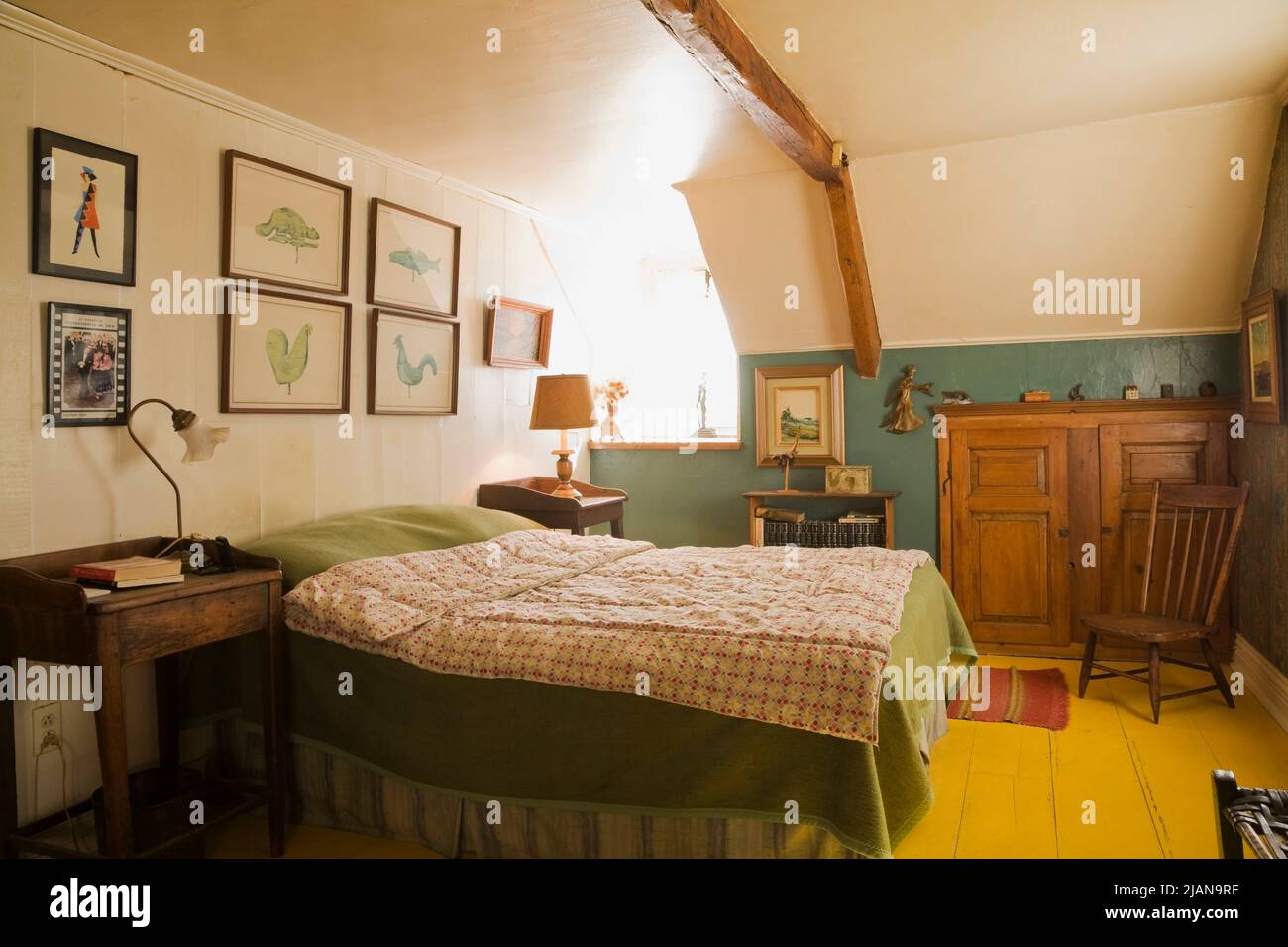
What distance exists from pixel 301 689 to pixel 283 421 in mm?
1195

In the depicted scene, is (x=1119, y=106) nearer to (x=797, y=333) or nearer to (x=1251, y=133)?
(x=1251, y=133)

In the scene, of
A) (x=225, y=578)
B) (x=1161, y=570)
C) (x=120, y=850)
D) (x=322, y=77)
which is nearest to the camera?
(x=120, y=850)

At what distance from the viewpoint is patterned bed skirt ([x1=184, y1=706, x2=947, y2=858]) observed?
7.22 feet

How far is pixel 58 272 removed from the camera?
8.63ft

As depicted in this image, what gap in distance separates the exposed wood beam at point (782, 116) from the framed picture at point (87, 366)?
1953 millimetres

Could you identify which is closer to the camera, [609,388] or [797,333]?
[797,333]

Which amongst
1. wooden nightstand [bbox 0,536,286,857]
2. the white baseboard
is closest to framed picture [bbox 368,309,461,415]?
wooden nightstand [bbox 0,536,286,857]

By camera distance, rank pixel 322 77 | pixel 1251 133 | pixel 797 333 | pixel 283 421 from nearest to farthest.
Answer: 1. pixel 322 77
2. pixel 283 421
3. pixel 1251 133
4. pixel 797 333

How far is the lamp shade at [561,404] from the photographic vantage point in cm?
468

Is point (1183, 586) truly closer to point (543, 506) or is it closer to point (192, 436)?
point (543, 506)

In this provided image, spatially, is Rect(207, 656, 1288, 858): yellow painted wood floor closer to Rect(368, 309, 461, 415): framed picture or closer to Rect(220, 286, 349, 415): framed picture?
Rect(220, 286, 349, 415): framed picture

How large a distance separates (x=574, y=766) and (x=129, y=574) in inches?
50.2

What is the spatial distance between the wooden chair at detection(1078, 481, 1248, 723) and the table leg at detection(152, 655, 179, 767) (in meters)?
3.64
